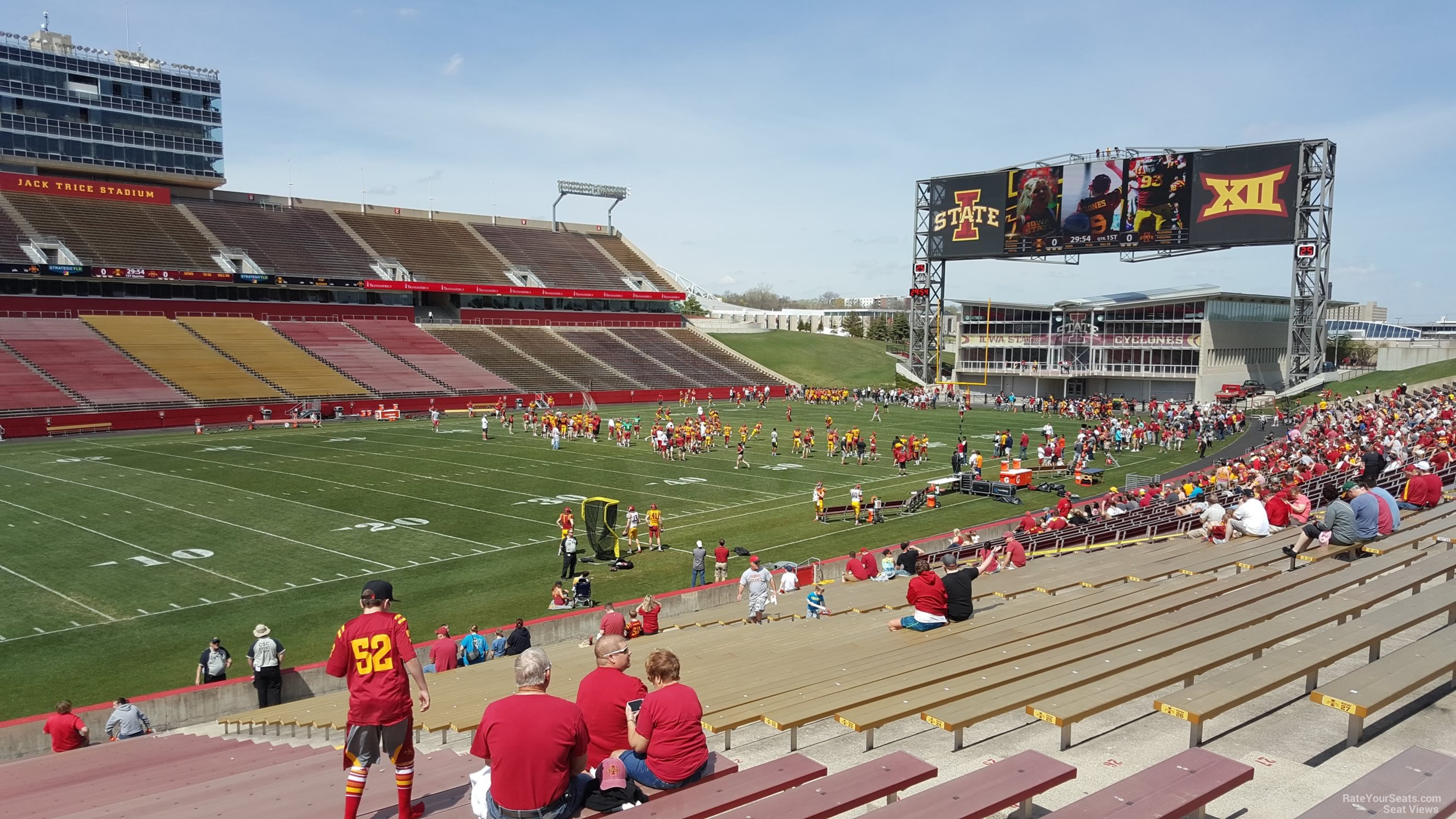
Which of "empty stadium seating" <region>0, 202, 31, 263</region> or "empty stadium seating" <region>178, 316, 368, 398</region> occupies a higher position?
"empty stadium seating" <region>0, 202, 31, 263</region>

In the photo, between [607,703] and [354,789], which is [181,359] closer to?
[354,789]

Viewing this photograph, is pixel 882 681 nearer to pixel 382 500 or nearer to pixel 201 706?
pixel 201 706

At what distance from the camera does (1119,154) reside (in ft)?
190

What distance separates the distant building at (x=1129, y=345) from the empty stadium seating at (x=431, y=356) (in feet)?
109

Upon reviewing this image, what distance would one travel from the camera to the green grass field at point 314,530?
1576cm

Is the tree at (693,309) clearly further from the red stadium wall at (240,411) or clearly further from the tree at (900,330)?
the red stadium wall at (240,411)

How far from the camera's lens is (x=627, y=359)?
69.1m

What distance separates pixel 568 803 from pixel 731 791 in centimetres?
80

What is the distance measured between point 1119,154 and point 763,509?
42.7 metres

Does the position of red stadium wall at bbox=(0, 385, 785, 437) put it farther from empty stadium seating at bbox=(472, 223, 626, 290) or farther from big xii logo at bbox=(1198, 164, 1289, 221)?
big xii logo at bbox=(1198, 164, 1289, 221)

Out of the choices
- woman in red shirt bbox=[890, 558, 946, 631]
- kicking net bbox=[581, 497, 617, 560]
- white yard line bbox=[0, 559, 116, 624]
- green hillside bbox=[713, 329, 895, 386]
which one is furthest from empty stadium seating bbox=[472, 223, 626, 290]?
woman in red shirt bbox=[890, 558, 946, 631]

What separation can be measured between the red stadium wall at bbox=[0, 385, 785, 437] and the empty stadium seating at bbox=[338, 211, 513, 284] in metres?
17.9

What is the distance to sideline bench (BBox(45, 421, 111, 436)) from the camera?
40094 mm

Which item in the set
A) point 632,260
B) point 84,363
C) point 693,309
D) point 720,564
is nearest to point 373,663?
point 720,564
